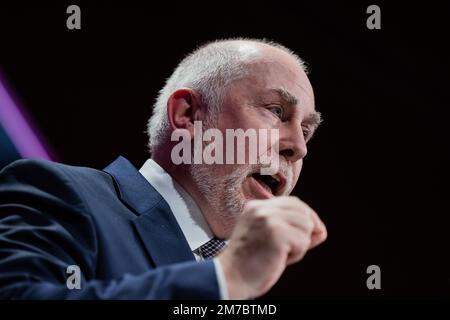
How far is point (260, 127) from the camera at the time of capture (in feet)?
4.49

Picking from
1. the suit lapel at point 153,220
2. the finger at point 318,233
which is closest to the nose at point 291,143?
the suit lapel at point 153,220

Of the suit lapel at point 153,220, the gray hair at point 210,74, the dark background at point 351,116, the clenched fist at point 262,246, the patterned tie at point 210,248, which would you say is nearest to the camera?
the clenched fist at point 262,246

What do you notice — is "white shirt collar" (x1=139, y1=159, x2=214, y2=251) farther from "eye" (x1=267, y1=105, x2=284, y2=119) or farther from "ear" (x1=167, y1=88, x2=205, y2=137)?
"eye" (x1=267, y1=105, x2=284, y2=119)

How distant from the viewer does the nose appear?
138cm

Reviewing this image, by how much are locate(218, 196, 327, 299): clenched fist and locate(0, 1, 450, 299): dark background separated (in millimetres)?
1038

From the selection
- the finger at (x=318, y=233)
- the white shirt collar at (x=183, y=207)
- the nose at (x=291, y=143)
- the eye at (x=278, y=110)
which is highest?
the eye at (x=278, y=110)

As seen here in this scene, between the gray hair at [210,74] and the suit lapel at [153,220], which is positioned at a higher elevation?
the gray hair at [210,74]

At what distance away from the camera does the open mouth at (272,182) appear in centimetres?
139

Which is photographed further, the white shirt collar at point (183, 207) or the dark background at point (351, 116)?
the dark background at point (351, 116)

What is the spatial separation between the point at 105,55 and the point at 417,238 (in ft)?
3.50

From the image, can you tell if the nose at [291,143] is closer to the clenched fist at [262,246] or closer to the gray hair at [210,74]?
the gray hair at [210,74]

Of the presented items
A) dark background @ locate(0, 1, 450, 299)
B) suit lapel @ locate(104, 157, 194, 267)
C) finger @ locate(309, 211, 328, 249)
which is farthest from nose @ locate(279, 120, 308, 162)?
dark background @ locate(0, 1, 450, 299)

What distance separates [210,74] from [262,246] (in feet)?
2.33
